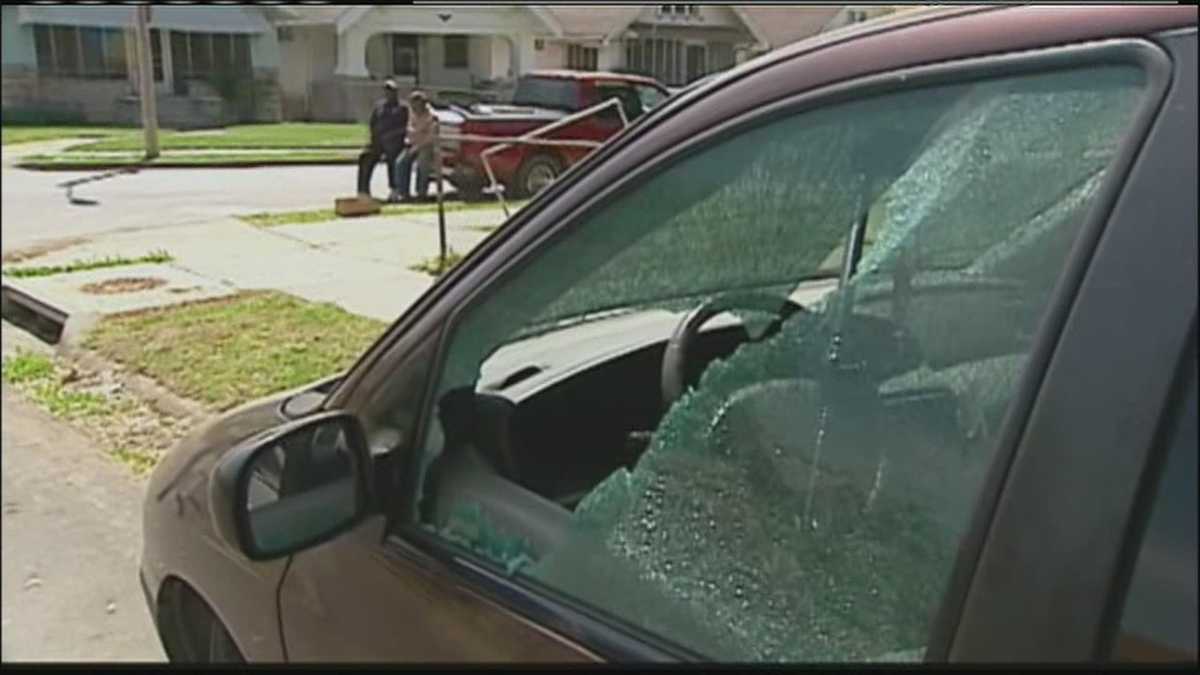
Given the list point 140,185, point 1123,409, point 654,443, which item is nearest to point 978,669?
point 1123,409

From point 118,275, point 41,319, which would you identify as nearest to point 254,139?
point 118,275

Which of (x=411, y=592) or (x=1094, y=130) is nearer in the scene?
(x=1094, y=130)

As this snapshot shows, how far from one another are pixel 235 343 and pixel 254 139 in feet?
64.3

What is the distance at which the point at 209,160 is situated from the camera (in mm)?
21125

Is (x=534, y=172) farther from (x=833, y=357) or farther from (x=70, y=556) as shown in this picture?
(x=833, y=357)

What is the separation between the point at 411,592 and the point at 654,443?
418 millimetres

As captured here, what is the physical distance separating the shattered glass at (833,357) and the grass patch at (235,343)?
14.9 feet

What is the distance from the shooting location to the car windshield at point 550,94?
16.4 meters

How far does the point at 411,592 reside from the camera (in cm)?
163

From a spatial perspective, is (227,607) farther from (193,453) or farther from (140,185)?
(140,185)

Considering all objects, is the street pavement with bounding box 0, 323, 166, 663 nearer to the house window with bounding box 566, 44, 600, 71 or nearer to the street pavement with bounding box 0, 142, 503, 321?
the street pavement with bounding box 0, 142, 503, 321

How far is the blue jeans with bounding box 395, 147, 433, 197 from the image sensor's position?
47.9ft

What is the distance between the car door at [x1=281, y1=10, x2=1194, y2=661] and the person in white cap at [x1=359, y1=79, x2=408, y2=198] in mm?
13608

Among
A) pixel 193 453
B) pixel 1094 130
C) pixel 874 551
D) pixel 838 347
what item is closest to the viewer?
pixel 1094 130
